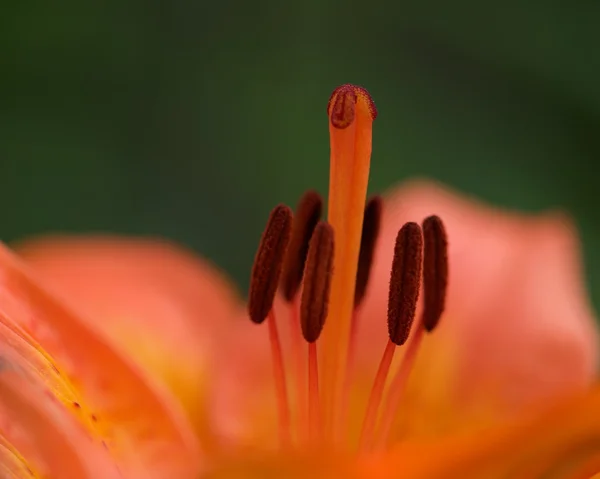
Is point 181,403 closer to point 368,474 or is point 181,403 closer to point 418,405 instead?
point 418,405

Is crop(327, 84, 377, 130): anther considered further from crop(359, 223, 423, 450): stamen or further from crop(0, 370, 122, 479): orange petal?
crop(0, 370, 122, 479): orange petal

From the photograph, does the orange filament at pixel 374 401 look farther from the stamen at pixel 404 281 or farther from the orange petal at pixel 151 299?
the orange petal at pixel 151 299

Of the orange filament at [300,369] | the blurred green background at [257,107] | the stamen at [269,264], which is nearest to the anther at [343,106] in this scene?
the stamen at [269,264]

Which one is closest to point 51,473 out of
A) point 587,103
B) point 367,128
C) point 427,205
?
point 367,128

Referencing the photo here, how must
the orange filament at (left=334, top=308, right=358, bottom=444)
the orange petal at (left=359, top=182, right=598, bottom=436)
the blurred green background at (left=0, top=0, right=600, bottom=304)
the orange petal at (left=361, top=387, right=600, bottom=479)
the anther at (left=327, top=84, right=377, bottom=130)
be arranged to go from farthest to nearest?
the blurred green background at (left=0, top=0, right=600, bottom=304) → the orange petal at (left=359, top=182, right=598, bottom=436) → the orange filament at (left=334, top=308, right=358, bottom=444) → the anther at (left=327, top=84, right=377, bottom=130) → the orange petal at (left=361, top=387, right=600, bottom=479)

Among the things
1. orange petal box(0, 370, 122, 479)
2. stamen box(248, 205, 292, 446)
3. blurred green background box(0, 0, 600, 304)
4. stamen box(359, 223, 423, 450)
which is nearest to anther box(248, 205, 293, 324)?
stamen box(248, 205, 292, 446)

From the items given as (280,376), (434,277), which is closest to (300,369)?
(280,376)
